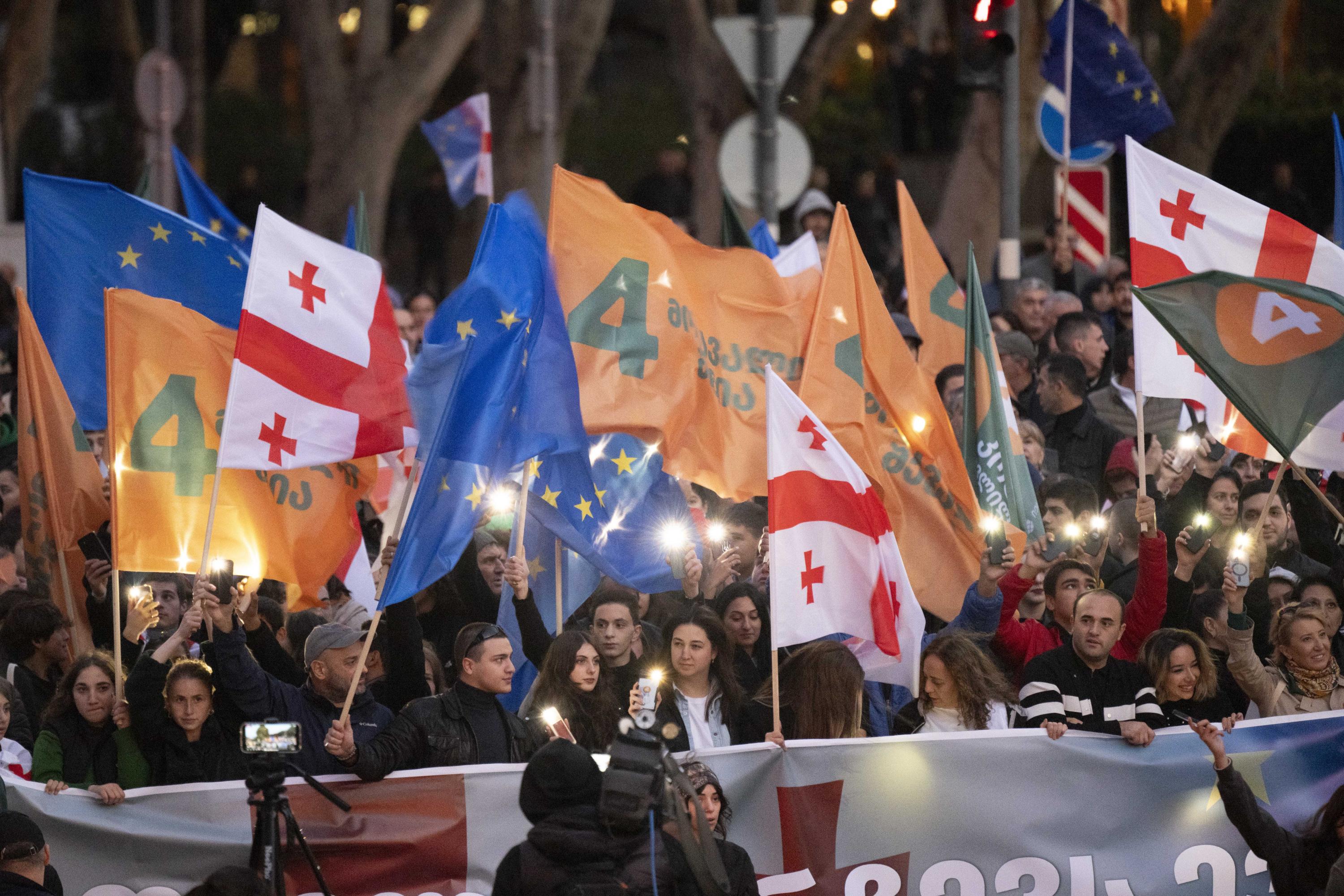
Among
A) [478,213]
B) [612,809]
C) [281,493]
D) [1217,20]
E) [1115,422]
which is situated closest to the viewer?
[612,809]

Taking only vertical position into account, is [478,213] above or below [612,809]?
above

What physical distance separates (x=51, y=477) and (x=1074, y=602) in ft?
14.3

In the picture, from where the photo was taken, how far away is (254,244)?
789 centimetres

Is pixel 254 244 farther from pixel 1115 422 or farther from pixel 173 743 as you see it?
pixel 1115 422

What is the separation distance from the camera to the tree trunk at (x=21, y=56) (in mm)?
20844

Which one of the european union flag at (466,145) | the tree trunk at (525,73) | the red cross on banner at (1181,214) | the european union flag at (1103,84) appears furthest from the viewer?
the tree trunk at (525,73)

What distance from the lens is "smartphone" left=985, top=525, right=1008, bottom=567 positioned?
27.8 feet

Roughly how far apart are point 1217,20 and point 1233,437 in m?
9.23

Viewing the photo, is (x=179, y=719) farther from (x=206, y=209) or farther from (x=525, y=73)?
(x=525, y=73)

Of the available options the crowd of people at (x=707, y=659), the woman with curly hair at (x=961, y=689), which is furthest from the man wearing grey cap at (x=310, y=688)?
the woman with curly hair at (x=961, y=689)

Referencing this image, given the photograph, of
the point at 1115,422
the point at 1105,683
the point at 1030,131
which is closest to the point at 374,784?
the point at 1105,683

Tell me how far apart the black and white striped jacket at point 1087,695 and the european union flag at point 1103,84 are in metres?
6.87

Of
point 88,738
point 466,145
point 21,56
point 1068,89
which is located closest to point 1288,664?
point 88,738

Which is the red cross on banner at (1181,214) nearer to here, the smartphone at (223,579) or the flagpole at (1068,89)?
the smartphone at (223,579)
